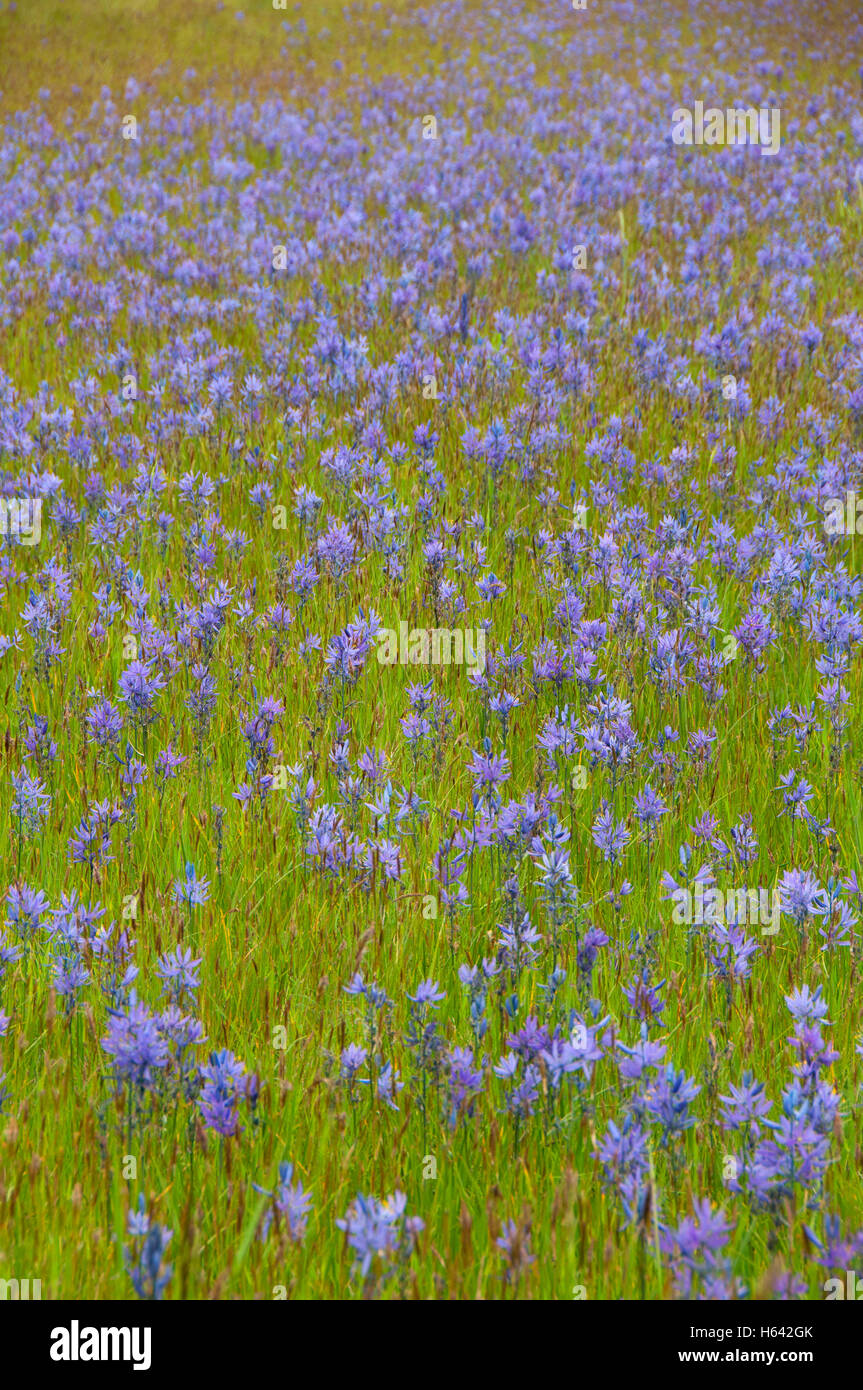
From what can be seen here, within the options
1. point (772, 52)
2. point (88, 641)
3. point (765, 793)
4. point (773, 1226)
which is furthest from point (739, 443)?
point (772, 52)

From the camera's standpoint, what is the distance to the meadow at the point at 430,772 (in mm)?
2016

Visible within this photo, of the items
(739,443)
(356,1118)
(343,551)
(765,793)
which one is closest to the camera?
(356,1118)

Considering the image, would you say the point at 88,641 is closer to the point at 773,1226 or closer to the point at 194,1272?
the point at 194,1272

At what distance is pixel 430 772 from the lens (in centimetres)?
360

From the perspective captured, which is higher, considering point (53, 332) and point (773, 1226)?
point (53, 332)

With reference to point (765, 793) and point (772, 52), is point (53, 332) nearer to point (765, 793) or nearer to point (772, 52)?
point (765, 793)

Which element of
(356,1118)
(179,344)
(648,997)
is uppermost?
(179,344)

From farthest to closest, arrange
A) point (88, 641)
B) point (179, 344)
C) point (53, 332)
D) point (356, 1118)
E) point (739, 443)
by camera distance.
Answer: point (53, 332) → point (179, 344) → point (739, 443) → point (88, 641) → point (356, 1118)

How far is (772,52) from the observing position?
2334 cm

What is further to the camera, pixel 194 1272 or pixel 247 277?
pixel 247 277

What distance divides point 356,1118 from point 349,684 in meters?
1.95

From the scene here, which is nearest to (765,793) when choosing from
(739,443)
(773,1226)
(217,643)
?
(773,1226)

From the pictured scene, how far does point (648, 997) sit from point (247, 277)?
28.4 ft

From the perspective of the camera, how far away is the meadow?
2.02 metres
